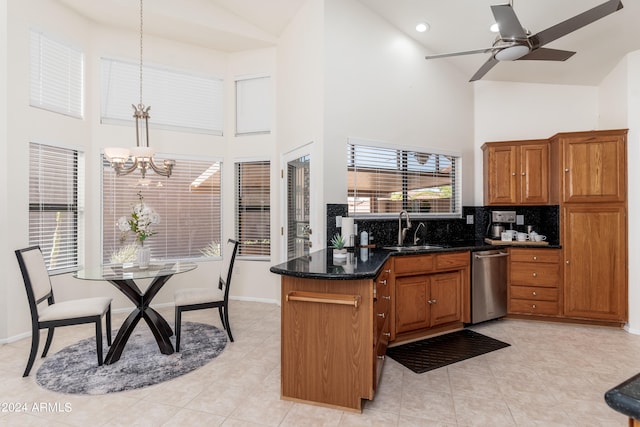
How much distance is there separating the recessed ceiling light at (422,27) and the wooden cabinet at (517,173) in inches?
66.1

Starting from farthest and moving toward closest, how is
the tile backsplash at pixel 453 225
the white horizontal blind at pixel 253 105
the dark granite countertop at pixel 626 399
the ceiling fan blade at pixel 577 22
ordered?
the white horizontal blind at pixel 253 105 < the tile backsplash at pixel 453 225 < the ceiling fan blade at pixel 577 22 < the dark granite countertop at pixel 626 399

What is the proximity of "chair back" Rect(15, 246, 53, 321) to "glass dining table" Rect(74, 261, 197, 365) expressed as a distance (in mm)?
266

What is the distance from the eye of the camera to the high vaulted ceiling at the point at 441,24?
3.41 meters

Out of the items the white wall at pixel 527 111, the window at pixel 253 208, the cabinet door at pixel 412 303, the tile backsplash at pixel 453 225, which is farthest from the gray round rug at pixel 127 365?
the white wall at pixel 527 111

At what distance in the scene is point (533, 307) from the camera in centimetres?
399

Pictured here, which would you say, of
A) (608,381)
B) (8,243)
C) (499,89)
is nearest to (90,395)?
(8,243)

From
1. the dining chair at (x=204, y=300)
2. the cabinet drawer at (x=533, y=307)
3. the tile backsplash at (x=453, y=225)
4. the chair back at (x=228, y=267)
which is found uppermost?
the tile backsplash at (x=453, y=225)

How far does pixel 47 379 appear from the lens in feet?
8.52

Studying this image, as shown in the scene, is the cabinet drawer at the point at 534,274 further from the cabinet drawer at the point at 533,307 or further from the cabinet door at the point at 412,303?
the cabinet door at the point at 412,303

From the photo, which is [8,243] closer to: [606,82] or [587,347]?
[587,347]

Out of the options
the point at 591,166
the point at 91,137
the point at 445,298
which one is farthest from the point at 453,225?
the point at 91,137

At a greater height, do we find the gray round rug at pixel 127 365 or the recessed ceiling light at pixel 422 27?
the recessed ceiling light at pixel 422 27

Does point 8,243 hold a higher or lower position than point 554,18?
lower

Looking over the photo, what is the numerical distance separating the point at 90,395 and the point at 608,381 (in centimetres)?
389
